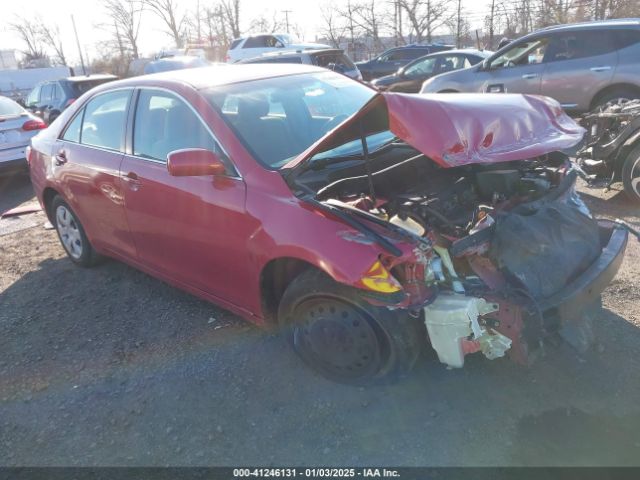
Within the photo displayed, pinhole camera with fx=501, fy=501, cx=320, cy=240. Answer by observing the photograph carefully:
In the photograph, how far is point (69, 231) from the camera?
4758mm

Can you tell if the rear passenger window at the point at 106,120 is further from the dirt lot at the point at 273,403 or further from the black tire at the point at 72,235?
the dirt lot at the point at 273,403

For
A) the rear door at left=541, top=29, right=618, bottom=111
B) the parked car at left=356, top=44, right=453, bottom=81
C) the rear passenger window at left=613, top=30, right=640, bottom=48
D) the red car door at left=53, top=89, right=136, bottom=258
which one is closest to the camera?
the red car door at left=53, top=89, right=136, bottom=258

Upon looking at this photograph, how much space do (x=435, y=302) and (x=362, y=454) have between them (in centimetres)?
80

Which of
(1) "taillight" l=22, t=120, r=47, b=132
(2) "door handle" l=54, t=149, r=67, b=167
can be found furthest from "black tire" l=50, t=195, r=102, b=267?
(1) "taillight" l=22, t=120, r=47, b=132

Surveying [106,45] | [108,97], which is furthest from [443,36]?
[108,97]

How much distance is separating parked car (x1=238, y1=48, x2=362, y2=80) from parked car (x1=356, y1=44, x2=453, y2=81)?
209 inches

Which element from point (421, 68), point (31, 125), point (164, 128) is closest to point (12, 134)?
point (31, 125)

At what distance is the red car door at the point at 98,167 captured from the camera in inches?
147

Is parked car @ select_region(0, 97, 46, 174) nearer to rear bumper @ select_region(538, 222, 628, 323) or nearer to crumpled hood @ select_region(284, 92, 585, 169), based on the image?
crumpled hood @ select_region(284, 92, 585, 169)

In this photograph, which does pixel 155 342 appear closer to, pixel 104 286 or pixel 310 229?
pixel 104 286

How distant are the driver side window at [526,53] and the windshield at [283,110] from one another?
5.88 meters

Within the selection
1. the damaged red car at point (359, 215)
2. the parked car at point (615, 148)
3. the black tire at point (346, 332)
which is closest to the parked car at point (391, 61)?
the parked car at point (615, 148)

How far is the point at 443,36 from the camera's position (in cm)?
3819

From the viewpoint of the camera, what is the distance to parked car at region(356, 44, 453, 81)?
18.1 meters
